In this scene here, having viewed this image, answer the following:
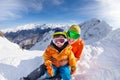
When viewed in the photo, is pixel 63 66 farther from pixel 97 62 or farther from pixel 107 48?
pixel 107 48

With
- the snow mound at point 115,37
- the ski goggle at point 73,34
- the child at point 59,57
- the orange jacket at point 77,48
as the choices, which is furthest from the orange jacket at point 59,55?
the snow mound at point 115,37

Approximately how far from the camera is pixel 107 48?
1199cm

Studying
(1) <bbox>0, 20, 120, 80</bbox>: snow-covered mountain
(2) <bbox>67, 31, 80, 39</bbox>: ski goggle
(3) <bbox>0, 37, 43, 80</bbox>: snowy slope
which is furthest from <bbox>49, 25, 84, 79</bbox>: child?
(3) <bbox>0, 37, 43, 80</bbox>: snowy slope

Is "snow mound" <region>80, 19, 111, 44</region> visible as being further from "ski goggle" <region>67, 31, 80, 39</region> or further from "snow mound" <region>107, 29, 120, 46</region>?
"ski goggle" <region>67, 31, 80, 39</region>

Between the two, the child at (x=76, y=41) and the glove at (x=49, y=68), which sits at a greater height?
the child at (x=76, y=41)

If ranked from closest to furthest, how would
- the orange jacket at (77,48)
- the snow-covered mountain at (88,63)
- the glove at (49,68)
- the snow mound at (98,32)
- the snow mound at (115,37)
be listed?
1. the glove at (49,68)
2. the snow-covered mountain at (88,63)
3. the orange jacket at (77,48)
4. the snow mound at (115,37)
5. the snow mound at (98,32)

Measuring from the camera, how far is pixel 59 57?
933 centimetres

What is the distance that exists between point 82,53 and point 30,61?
2.23 m

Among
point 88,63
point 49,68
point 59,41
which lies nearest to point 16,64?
point 49,68

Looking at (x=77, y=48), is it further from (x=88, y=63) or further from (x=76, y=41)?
(x=88, y=63)

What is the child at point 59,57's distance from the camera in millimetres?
9172

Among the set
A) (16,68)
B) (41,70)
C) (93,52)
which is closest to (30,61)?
(16,68)

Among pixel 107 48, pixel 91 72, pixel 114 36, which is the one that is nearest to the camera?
pixel 91 72

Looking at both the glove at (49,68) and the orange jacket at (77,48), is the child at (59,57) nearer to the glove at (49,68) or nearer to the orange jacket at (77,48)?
the glove at (49,68)
